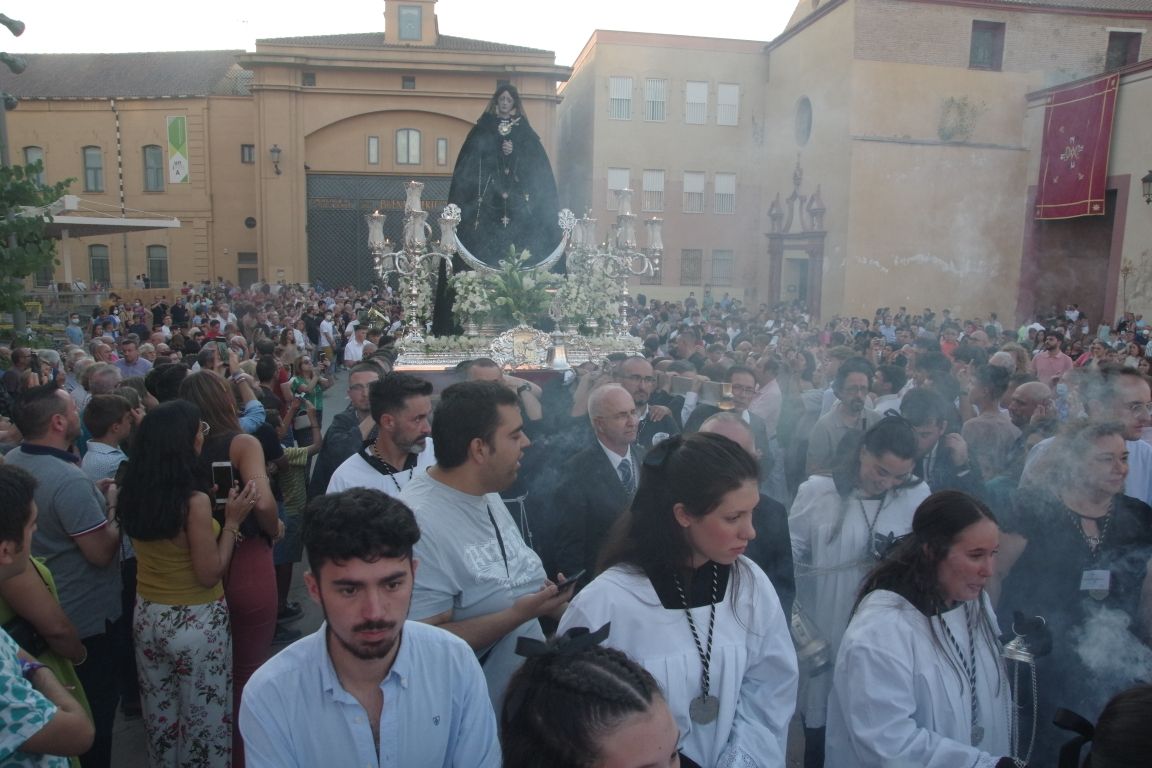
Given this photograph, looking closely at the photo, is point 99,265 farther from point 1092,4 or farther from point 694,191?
point 1092,4

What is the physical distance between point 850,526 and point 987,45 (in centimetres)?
2594

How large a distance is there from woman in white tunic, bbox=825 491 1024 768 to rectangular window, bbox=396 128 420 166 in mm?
30747

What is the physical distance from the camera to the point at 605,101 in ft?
100

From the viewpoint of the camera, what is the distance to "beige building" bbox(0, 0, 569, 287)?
2995 centimetres

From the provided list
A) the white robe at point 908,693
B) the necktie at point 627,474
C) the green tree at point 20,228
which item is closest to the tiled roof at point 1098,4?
the green tree at point 20,228

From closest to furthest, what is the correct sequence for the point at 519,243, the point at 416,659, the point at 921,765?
1. the point at 416,659
2. the point at 921,765
3. the point at 519,243

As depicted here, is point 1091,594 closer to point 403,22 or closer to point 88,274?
point 403,22

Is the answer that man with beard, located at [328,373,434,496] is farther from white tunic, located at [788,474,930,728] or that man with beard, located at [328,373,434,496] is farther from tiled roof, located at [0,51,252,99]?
tiled roof, located at [0,51,252,99]

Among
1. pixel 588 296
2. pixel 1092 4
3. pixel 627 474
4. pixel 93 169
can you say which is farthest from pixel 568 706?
pixel 93 169

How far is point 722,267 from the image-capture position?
3166 cm

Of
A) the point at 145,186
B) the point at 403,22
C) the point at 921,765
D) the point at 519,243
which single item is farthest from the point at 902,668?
the point at 145,186

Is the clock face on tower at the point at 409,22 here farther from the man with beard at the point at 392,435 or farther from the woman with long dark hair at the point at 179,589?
the woman with long dark hair at the point at 179,589

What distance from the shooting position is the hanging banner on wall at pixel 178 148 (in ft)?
105

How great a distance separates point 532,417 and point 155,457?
7.76 feet
